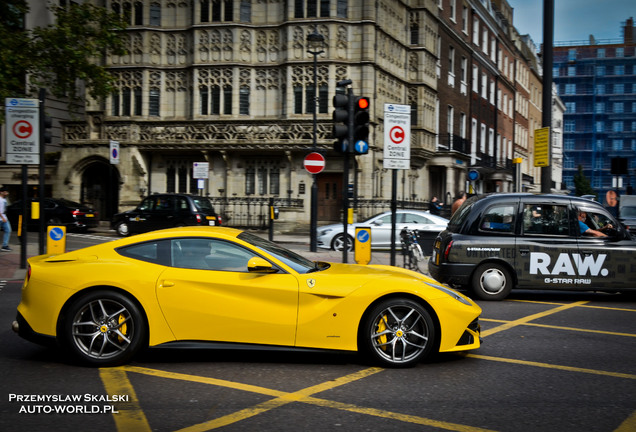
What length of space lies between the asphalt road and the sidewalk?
6755 mm

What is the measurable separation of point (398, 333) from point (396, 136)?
269 inches

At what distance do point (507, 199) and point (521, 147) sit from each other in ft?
181

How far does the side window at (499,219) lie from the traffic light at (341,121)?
3.49 m

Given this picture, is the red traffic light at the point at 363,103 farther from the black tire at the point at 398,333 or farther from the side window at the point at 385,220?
the side window at the point at 385,220

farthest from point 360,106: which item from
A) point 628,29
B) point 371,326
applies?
point 628,29

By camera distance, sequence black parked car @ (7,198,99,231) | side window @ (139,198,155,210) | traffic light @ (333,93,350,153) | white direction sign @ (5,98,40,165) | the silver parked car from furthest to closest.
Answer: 1. black parked car @ (7,198,99,231)
2. side window @ (139,198,155,210)
3. the silver parked car
4. white direction sign @ (5,98,40,165)
5. traffic light @ (333,93,350,153)

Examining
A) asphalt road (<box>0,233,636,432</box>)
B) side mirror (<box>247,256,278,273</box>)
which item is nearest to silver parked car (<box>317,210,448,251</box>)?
asphalt road (<box>0,233,636,432</box>)

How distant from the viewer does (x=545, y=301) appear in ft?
34.2

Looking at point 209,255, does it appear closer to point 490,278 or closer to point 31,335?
point 31,335

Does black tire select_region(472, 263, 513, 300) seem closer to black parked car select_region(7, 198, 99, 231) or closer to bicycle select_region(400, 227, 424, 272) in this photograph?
bicycle select_region(400, 227, 424, 272)

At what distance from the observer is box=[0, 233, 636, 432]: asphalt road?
13.6 ft

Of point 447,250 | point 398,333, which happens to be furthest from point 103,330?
point 447,250

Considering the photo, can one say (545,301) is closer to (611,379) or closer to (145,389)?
(611,379)

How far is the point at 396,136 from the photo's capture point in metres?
11.9
